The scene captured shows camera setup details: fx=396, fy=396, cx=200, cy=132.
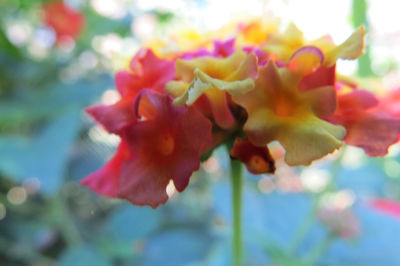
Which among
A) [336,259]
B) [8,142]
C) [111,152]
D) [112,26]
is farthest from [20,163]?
[336,259]

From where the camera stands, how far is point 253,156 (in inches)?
10.1

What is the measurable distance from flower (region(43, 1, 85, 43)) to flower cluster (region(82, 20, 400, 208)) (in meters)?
0.69

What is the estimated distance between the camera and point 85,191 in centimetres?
84

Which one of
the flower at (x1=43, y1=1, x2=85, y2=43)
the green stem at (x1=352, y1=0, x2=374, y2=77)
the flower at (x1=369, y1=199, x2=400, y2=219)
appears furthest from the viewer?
the flower at (x1=43, y1=1, x2=85, y2=43)

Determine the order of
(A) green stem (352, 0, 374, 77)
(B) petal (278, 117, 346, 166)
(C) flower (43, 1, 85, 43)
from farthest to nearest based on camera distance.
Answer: (C) flower (43, 1, 85, 43), (A) green stem (352, 0, 374, 77), (B) petal (278, 117, 346, 166)

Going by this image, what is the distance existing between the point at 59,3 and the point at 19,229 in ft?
1.68

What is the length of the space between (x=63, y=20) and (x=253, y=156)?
0.77 meters

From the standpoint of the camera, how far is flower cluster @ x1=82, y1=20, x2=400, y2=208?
23 centimetres

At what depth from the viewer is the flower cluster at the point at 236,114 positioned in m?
0.23

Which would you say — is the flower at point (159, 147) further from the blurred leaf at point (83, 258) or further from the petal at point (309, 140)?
the blurred leaf at point (83, 258)

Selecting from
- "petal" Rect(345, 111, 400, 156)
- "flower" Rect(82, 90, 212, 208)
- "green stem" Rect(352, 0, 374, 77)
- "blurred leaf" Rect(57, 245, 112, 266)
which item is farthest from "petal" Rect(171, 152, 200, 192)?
"blurred leaf" Rect(57, 245, 112, 266)

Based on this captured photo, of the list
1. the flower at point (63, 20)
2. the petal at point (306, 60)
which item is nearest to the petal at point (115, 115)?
the petal at point (306, 60)

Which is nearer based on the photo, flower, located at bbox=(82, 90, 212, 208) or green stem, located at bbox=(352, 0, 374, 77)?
flower, located at bbox=(82, 90, 212, 208)

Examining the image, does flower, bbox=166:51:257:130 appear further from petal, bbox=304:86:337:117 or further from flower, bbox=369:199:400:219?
flower, bbox=369:199:400:219
